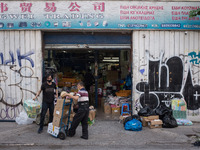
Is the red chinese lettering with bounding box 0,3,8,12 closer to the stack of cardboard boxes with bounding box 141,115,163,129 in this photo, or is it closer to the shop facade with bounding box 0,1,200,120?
the shop facade with bounding box 0,1,200,120

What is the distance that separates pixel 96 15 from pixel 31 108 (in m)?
4.20

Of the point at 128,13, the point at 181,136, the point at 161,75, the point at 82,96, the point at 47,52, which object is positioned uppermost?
the point at 128,13

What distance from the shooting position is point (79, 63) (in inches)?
401

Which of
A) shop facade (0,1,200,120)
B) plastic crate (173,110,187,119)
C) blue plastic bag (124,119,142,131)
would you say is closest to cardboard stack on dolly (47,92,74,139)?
blue plastic bag (124,119,142,131)

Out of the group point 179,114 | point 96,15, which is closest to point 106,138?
point 179,114

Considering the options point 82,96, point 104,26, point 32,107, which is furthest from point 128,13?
point 32,107

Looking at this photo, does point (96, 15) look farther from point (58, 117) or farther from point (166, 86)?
point (58, 117)

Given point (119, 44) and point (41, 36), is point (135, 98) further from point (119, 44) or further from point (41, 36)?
point (41, 36)

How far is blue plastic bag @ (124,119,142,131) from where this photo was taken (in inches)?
253

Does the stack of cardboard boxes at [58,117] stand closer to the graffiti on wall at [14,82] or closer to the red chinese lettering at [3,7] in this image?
the graffiti on wall at [14,82]

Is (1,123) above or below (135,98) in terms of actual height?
below

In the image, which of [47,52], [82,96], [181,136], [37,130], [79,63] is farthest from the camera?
[79,63]

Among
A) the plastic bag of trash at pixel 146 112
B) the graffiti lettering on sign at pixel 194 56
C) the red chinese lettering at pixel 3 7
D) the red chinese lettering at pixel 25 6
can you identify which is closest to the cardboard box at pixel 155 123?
the plastic bag of trash at pixel 146 112

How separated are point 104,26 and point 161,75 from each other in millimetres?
2937
